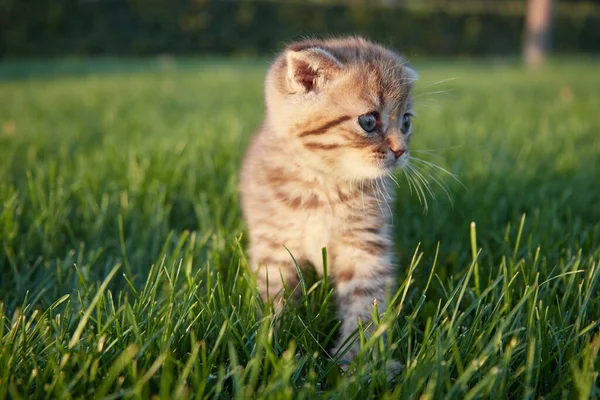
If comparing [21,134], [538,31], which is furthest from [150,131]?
[538,31]

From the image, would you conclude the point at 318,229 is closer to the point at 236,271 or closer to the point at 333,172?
the point at 333,172

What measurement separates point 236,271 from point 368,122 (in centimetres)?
84

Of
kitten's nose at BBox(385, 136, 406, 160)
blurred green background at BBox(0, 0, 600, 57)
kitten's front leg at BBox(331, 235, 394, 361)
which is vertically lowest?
kitten's front leg at BBox(331, 235, 394, 361)

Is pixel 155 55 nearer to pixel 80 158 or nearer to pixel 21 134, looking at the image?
pixel 21 134

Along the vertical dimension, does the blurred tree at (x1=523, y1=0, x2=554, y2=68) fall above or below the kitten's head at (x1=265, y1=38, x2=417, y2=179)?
above

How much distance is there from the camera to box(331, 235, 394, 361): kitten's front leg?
199cm

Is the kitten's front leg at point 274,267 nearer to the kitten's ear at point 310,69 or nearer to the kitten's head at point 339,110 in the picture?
the kitten's head at point 339,110

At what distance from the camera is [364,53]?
7.09ft

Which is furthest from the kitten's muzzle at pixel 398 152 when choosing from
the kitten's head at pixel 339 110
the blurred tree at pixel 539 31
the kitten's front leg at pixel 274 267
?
the blurred tree at pixel 539 31

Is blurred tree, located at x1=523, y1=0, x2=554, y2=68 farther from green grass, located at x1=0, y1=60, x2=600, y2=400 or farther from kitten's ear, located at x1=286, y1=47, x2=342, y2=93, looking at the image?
kitten's ear, located at x1=286, y1=47, x2=342, y2=93

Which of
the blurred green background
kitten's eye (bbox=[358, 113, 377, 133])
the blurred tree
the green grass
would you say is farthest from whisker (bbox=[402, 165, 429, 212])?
the blurred tree

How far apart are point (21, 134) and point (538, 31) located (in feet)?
59.0

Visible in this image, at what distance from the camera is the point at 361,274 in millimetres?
2025

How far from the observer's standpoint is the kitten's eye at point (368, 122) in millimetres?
2020
